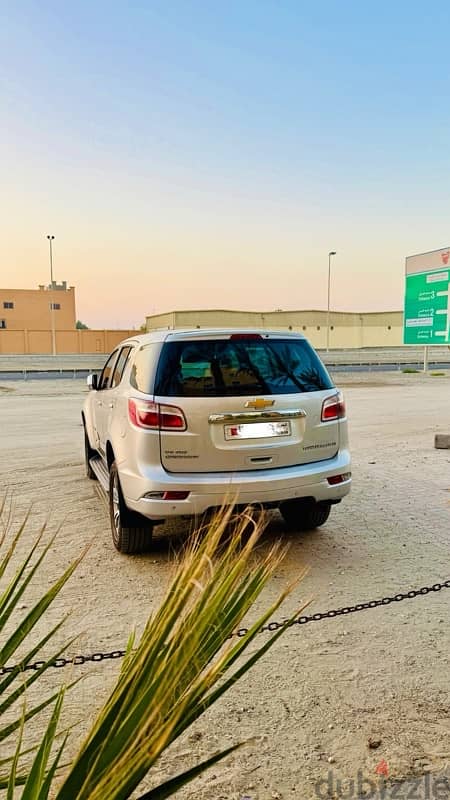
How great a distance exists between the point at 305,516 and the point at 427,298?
25.9 metres

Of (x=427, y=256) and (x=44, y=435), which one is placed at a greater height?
(x=427, y=256)

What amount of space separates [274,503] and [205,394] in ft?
3.17

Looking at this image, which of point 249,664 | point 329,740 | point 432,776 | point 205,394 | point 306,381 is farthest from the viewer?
point 306,381

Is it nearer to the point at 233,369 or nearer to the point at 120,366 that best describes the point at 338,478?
the point at 233,369

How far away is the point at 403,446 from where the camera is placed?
9719 mm

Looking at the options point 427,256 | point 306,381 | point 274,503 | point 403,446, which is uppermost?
point 427,256

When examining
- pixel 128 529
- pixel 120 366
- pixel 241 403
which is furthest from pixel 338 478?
pixel 120 366

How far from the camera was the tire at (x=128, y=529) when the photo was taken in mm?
4406

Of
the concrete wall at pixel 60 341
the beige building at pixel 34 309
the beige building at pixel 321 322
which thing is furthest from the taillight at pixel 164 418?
the beige building at pixel 34 309

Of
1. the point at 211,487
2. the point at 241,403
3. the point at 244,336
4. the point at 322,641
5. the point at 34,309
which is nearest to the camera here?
the point at 322,641

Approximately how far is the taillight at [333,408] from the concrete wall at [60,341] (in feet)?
187

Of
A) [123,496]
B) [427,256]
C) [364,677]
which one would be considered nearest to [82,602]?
[123,496]

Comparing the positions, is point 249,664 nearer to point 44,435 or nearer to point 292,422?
point 292,422

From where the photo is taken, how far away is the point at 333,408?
14.8 feet
